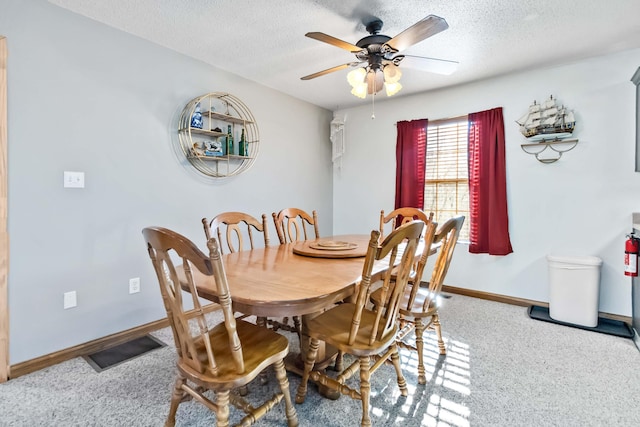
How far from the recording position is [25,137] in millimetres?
2043

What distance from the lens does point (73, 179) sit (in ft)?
7.39

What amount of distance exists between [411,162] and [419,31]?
7.49 ft

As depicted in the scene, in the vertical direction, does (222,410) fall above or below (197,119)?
below

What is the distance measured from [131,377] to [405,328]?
1754 mm

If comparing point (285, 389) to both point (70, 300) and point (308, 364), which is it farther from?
point (70, 300)

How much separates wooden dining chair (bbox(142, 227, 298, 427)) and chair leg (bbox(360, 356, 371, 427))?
0.33m

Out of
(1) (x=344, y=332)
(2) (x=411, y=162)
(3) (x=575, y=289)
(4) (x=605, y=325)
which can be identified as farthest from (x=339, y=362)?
(2) (x=411, y=162)

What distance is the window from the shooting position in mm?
3732

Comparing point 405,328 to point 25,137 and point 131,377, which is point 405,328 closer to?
point 131,377

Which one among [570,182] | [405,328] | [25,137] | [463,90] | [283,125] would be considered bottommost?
[405,328]

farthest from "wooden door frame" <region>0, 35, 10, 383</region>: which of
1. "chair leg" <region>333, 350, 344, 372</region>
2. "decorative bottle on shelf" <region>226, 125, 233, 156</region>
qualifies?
"chair leg" <region>333, 350, 344, 372</region>

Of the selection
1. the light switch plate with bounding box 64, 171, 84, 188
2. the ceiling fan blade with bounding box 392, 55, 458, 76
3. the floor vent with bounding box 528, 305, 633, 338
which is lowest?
the floor vent with bounding box 528, 305, 633, 338

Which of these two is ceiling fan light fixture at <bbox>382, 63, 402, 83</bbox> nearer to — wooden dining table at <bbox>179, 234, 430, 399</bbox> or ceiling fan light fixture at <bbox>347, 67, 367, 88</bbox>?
ceiling fan light fixture at <bbox>347, 67, 367, 88</bbox>

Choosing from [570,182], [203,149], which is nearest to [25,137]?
[203,149]
